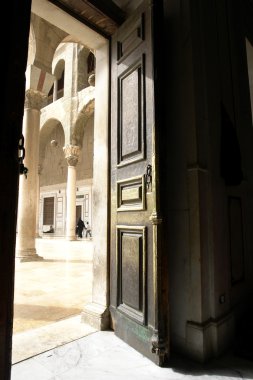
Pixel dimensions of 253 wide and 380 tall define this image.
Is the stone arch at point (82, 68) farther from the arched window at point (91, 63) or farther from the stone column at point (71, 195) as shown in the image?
the stone column at point (71, 195)

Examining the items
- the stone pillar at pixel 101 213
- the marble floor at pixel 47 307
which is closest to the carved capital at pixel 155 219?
the stone pillar at pixel 101 213

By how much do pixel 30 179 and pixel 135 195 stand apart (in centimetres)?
609

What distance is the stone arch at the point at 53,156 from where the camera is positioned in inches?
723

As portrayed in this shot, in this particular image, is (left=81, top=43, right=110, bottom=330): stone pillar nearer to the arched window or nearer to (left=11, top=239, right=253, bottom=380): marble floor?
(left=11, top=239, right=253, bottom=380): marble floor

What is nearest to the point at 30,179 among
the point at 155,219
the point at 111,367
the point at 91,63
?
the point at 155,219

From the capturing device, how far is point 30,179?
7.70 m

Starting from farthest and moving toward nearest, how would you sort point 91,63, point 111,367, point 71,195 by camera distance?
point 91,63, point 71,195, point 111,367

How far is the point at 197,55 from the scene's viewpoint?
2303mm

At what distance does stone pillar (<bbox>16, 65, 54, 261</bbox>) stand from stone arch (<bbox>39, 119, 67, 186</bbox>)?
9.83 meters

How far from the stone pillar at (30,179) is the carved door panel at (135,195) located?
557 cm

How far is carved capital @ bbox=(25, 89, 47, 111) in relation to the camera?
8.02 metres

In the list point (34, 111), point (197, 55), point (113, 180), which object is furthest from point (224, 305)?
point (34, 111)

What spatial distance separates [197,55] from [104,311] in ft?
7.87

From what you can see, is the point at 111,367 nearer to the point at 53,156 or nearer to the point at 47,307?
the point at 47,307
